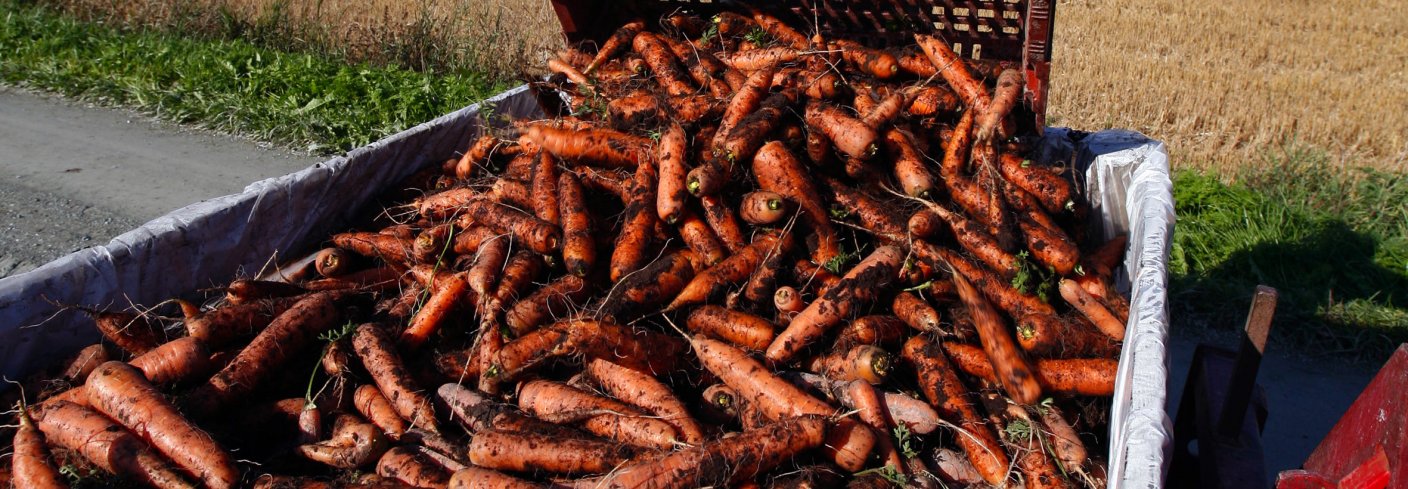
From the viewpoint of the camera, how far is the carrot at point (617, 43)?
16.6 feet

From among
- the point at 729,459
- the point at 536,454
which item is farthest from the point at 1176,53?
the point at 536,454

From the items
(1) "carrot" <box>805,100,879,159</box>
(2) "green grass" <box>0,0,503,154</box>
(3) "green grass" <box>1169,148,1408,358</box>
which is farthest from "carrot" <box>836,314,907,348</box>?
(2) "green grass" <box>0,0,503,154</box>

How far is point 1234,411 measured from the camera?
3127 mm

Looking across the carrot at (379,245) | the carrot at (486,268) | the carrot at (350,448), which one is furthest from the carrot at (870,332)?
the carrot at (379,245)

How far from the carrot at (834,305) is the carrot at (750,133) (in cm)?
74

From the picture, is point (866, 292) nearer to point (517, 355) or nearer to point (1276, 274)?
point (517, 355)

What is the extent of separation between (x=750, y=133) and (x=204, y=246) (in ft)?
8.74

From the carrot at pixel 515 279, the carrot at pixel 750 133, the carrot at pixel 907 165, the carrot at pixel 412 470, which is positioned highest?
the carrot at pixel 750 133

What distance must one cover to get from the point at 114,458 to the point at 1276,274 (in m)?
6.44

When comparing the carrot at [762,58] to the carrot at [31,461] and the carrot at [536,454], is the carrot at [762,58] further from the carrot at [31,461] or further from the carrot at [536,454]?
the carrot at [31,461]

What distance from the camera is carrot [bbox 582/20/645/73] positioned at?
200 inches

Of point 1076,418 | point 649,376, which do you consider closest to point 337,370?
point 649,376

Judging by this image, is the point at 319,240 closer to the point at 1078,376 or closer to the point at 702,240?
the point at 702,240

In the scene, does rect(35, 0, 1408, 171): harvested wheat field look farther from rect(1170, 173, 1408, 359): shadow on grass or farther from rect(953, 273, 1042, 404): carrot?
rect(953, 273, 1042, 404): carrot
